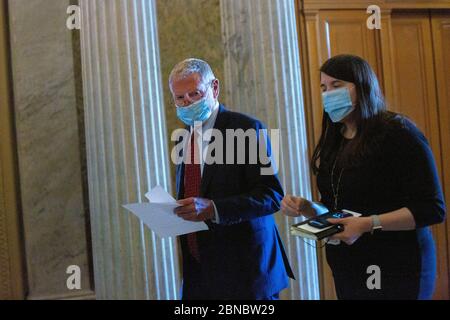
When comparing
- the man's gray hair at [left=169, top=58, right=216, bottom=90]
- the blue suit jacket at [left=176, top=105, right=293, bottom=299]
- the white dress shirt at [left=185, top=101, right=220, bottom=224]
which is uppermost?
the man's gray hair at [left=169, top=58, right=216, bottom=90]

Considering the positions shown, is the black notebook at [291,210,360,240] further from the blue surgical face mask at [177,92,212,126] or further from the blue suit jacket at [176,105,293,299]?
the blue surgical face mask at [177,92,212,126]

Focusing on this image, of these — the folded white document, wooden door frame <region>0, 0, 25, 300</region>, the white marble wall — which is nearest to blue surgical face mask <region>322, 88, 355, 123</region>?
the folded white document

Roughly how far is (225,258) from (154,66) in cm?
144

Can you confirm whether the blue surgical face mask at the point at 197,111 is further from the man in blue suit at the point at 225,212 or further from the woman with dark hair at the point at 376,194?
the woman with dark hair at the point at 376,194

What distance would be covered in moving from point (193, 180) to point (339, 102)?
0.64 meters

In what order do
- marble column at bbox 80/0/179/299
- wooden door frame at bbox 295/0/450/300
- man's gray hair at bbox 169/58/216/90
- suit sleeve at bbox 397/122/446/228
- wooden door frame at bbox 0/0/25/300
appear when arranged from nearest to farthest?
suit sleeve at bbox 397/122/446/228
man's gray hair at bbox 169/58/216/90
marble column at bbox 80/0/179/299
wooden door frame at bbox 0/0/25/300
wooden door frame at bbox 295/0/450/300

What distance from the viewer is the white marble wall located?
2.82m

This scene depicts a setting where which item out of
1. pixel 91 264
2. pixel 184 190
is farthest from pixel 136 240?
pixel 184 190

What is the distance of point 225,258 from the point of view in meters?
1.70

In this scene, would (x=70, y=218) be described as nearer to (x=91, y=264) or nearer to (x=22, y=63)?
(x=91, y=264)

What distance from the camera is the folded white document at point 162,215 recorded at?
1.57 metres

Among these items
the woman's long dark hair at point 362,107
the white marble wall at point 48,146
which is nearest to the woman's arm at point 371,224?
the woman's long dark hair at point 362,107

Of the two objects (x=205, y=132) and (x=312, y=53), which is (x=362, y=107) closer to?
(x=205, y=132)

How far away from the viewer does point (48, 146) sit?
9.30 feet
